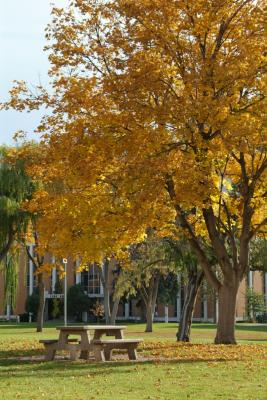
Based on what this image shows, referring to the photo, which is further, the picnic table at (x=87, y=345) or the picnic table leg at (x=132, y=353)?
the picnic table leg at (x=132, y=353)

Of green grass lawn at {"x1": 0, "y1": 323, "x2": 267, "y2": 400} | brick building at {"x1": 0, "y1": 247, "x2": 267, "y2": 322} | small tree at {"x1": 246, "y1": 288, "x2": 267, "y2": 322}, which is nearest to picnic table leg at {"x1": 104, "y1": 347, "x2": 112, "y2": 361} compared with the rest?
green grass lawn at {"x1": 0, "y1": 323, "x2": 267, "y2": 400}

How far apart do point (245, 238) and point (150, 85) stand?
6.64 metres

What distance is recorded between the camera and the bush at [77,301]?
84.5 meters

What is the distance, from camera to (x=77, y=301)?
8450 cm

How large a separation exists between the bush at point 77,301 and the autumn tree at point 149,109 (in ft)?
203

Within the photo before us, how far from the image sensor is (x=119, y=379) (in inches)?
555

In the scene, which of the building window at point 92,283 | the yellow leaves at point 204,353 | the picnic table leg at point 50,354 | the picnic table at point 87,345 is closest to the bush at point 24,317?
the building window at point 92,283

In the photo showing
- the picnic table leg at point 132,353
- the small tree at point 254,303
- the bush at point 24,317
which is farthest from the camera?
the bush at point 24,317

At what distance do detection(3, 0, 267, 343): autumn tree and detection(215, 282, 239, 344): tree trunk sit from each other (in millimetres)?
1876

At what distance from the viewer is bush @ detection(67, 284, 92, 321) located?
84500 mm

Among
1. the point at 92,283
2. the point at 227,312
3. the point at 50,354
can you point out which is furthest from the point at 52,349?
the point at 92,283

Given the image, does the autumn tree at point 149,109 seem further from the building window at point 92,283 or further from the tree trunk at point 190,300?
the building window at point 92,283

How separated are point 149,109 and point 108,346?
6.13 m

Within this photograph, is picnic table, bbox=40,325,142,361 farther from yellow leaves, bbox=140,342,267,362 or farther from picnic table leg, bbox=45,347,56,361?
yellow leaves, bbox=140,342,267,362
